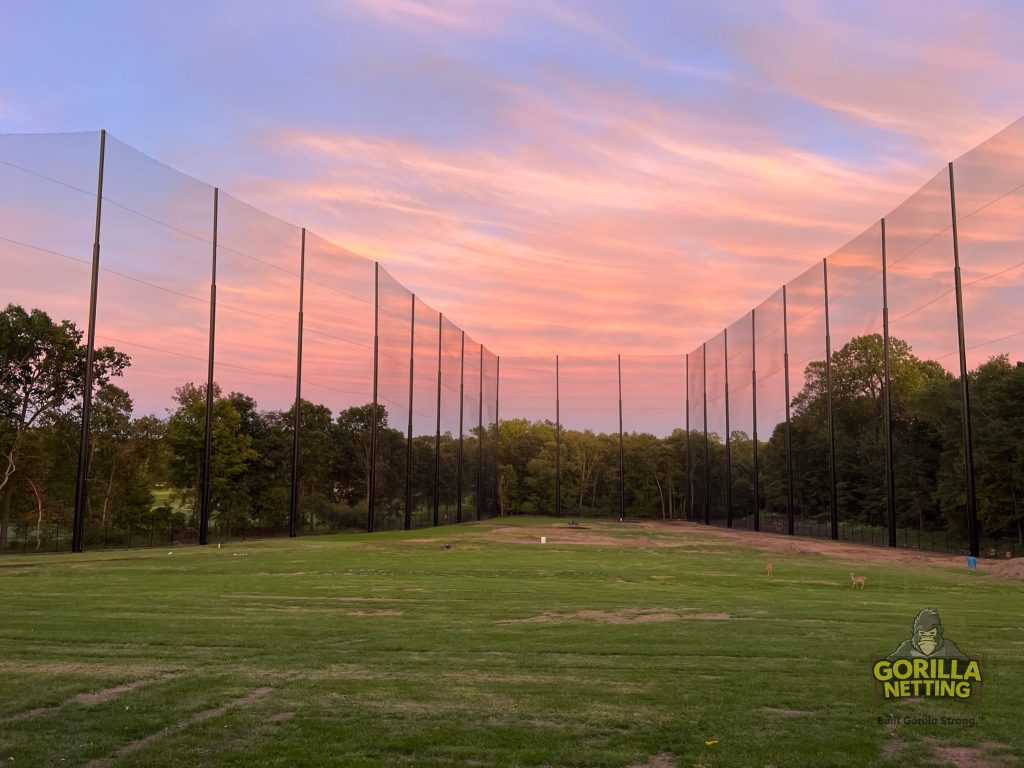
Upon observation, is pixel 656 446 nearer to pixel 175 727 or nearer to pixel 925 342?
pixel 925 342

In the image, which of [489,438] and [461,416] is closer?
[461,416]

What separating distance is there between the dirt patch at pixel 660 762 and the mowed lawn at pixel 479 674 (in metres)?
0.02

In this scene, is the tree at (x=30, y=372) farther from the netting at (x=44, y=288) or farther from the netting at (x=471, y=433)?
the netting at (x=471, y=433)

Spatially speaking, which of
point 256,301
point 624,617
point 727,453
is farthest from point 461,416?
point 624,617

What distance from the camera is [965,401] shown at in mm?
25016

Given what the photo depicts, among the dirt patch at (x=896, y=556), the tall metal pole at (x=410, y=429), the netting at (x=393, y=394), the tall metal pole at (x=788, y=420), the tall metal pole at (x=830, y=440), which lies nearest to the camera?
the dirt patch at (x=896, y=556)

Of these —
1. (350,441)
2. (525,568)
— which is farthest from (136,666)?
(350,441)

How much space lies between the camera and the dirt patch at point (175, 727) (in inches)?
207

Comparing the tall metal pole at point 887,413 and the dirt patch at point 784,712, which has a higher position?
the tall metal pole at point 887,413

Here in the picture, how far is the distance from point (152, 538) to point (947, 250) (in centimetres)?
3626

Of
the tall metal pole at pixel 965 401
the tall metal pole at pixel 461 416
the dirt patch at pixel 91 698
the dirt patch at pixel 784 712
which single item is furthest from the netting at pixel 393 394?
the dirt patch at pixel 784 712

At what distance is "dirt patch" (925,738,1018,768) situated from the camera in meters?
5.18

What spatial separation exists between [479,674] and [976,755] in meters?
4.26

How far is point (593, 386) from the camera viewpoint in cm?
7956
